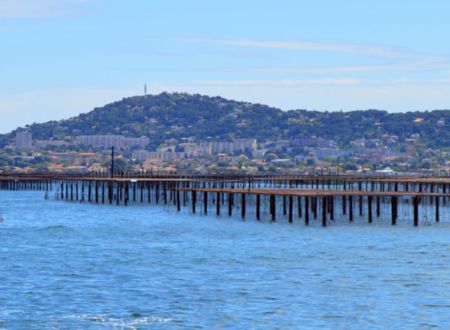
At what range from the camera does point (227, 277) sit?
165ft

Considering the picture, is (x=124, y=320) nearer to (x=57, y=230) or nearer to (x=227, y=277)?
(x=227, y=277)

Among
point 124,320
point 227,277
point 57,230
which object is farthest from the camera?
point 57,230

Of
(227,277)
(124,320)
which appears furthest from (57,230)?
(124,320)

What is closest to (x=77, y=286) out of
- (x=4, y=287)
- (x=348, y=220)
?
(x=4, y=287)

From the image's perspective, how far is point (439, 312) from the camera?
1604 inches

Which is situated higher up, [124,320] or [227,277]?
[227,277]

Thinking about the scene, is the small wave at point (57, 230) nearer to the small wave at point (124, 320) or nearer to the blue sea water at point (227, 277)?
the blue sea water at point (227, 277)

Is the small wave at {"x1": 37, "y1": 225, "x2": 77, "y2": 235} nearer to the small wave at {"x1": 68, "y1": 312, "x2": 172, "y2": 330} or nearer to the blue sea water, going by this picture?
the blue sea water

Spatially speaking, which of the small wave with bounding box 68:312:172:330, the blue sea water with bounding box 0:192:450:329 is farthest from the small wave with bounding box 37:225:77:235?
the small wave with bounding box 68:312:172:330

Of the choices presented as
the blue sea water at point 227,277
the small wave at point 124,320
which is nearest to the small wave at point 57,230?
the blue sea water at point 227,277

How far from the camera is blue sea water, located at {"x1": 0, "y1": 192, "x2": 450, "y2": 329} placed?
3931cm

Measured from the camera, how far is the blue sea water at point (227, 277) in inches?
1548

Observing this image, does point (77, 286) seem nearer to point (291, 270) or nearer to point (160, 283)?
point (160, 283)

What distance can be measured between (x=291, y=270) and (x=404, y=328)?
16.0 metres
